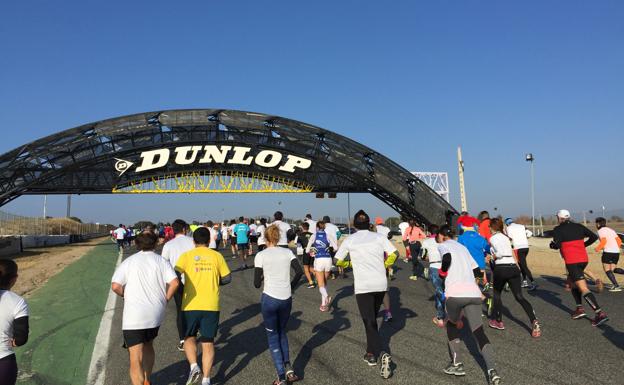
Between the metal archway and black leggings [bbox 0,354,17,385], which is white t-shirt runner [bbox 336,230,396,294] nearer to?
black leggings [bbox 0,354,17,385]

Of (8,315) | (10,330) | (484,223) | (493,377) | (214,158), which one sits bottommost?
(493,377)

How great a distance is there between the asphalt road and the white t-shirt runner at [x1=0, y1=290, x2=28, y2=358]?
2.01 metres

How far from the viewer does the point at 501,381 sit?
16.3ft

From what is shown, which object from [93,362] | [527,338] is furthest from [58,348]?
[527,338]

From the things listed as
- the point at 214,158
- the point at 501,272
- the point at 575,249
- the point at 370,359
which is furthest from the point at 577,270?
the point at 214,158

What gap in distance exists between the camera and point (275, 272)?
17.3 feet

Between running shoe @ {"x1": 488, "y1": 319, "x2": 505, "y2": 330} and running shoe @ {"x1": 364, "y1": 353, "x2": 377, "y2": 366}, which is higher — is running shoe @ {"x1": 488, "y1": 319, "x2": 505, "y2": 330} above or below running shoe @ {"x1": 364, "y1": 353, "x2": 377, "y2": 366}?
below

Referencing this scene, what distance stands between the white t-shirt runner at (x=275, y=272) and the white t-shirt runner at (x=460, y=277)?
2.00 meters

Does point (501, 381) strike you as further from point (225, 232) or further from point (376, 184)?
point (376, 184)

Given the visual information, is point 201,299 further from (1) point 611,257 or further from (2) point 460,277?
(1) point 611,257

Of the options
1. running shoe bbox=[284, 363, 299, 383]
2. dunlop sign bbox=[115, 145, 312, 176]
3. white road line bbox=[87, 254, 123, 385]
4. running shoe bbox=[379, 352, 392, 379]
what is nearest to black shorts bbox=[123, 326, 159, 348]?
white road line bbox=[87, 254, 123, 385]

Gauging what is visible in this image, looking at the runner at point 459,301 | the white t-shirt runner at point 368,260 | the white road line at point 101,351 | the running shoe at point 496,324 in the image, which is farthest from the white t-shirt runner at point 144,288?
the running shoe at point 496,324

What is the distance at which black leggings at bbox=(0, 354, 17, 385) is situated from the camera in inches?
133

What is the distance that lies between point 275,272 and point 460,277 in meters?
2.28
